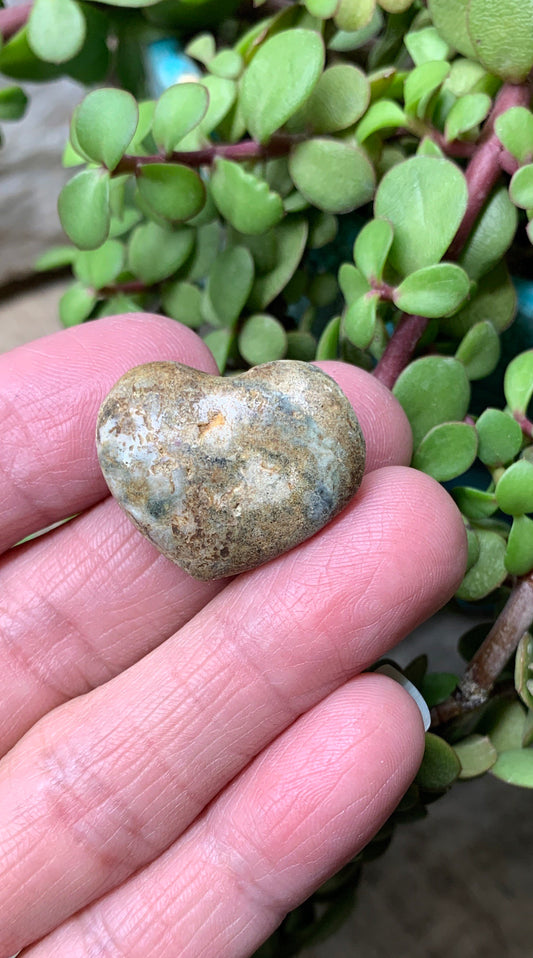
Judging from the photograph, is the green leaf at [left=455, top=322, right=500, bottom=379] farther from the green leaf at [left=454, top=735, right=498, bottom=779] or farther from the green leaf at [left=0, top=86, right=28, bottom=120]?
the green leaf at [left=0, top=86, right=28, bottom=120]

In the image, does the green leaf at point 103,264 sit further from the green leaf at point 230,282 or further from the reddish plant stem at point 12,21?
the reddish plant stem at point 12,21

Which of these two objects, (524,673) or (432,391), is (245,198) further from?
(524,673)

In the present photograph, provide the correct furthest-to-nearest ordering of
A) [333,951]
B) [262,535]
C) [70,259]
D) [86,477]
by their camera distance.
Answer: [70,259]
[333,951]
[86,477]
[262,535]

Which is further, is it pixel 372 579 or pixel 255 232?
pixel 255 232

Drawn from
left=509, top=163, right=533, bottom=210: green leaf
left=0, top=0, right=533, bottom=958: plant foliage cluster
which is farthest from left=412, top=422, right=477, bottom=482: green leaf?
left=509, top=163, right=533, bottom=210: green leaf

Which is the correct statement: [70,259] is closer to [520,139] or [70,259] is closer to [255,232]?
[255,232]

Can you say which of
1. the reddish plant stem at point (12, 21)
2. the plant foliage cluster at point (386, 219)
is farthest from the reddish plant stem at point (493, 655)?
the reddish plant stem at point (12, 21)

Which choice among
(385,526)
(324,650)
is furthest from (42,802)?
(385,526)
